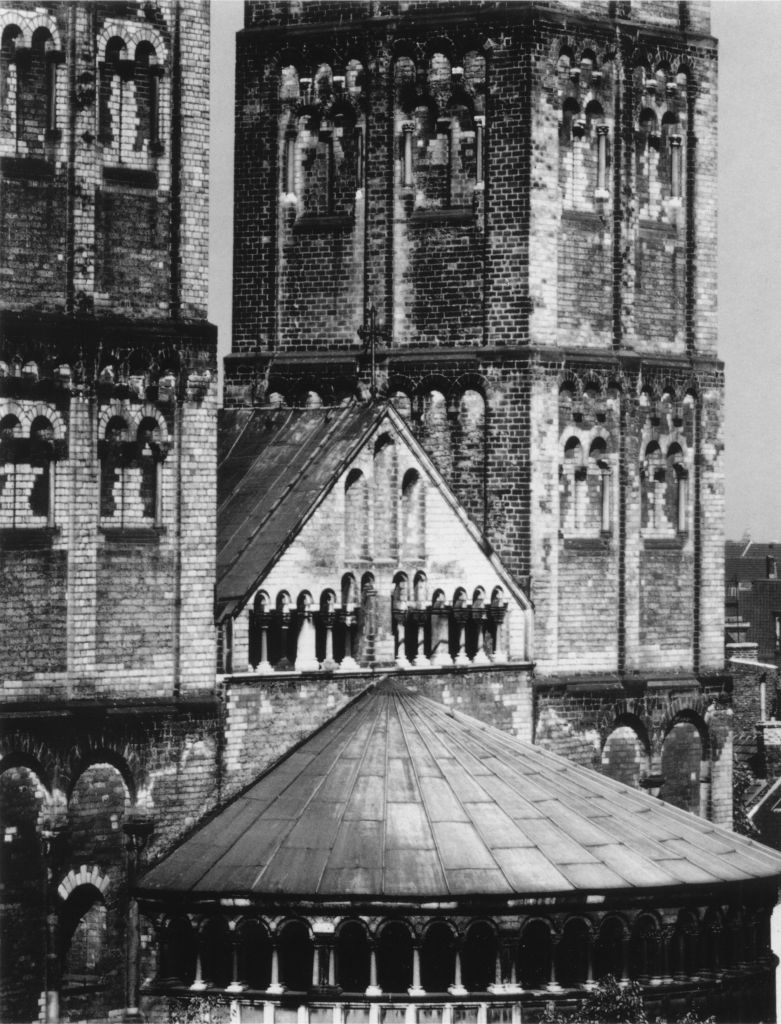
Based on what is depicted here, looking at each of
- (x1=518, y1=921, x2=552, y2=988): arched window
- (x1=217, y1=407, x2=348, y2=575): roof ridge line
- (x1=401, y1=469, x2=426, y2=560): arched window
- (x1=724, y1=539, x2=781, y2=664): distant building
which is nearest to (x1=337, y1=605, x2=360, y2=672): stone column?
(x1=401, y1=469, x2=426, y2=560): arched window

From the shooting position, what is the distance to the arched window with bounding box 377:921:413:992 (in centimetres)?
4356

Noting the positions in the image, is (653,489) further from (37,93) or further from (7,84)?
(7,84)

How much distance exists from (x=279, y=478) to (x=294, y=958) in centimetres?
934

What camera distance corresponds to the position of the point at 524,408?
178ft

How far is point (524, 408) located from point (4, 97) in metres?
13.6

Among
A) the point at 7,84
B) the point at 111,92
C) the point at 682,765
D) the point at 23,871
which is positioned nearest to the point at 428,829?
the point at 23,871

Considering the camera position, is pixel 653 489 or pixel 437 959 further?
pixel 653 489

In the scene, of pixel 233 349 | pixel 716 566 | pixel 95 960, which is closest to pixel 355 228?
pixel 233 349

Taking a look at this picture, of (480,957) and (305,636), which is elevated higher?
(305,636)

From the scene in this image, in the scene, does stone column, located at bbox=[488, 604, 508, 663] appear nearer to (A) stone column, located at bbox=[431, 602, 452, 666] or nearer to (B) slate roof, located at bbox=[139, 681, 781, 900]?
(A) stone column, located at bbox=[431, 602, 452, 666]

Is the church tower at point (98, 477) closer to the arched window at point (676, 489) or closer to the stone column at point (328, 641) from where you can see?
the stone column at point (328, 641)

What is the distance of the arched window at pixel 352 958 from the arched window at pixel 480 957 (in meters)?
1.41

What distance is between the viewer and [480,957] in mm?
43969

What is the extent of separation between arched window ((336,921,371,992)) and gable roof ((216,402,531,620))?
5.57 m
